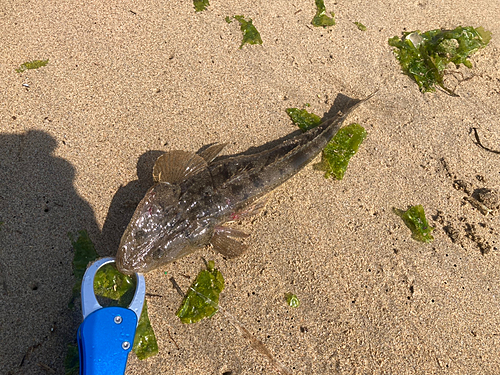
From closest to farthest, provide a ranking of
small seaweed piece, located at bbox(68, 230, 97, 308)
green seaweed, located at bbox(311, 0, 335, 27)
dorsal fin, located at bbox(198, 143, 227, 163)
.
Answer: small seaweed piece, located at bbox(68, 230, 97, 308) < dorsal fin, located at bbox(198, 143, 227, 163) < green seaweed, located at bbox(311, 0, 335, 27)

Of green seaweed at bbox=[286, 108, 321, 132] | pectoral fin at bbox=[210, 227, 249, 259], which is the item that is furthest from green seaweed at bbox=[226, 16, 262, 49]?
pectoral fin at bbox=[210, 227, 249, 259]

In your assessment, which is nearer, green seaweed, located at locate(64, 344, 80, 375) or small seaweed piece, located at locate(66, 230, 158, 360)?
green seaweed, located at locate(64, 344, 80, 375)

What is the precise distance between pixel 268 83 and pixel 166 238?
2.18 meters

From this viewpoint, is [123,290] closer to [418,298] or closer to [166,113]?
[166,113]

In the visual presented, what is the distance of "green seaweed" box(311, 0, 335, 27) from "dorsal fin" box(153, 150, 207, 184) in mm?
2493

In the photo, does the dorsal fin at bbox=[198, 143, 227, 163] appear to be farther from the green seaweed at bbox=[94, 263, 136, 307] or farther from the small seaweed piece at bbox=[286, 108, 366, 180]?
the green seaweed at bbox=[94, 263, 136, 307]

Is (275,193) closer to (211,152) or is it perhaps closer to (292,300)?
(211,152)

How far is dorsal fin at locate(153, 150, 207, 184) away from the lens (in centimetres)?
347

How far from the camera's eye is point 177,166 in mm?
3520

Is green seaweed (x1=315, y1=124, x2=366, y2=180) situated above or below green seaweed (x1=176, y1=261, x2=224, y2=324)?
above

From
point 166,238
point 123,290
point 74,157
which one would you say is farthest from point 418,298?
point 74,157

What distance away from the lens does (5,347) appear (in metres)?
2.94

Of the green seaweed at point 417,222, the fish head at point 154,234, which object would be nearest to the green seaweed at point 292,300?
the fish head at point 154,234

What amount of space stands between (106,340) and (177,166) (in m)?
1.62
